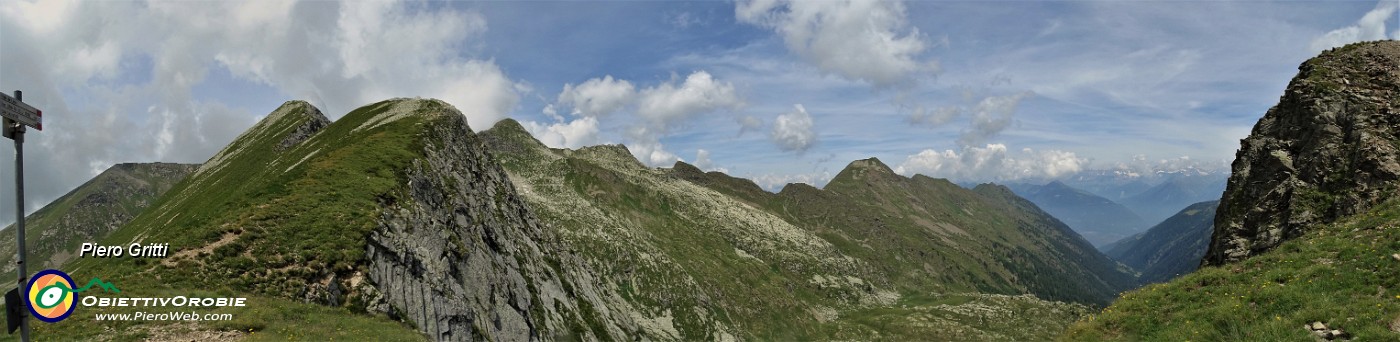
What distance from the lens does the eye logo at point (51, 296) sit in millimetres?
16578

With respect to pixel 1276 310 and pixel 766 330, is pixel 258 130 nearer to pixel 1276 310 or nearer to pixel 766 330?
pixel 766 330

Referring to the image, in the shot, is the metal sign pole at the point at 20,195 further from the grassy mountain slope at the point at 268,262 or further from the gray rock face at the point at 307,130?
the gray rock face at the point at 307,130

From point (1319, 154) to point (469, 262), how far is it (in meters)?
68.4

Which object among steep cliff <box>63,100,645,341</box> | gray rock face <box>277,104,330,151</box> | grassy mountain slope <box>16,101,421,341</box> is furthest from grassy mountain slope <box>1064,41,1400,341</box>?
gray rock face <box>277,104,330,151</box>

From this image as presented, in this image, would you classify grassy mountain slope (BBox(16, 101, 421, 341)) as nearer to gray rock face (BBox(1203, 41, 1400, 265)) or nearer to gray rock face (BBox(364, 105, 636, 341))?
gray rock face (BBox(364, 105, 636, 341))

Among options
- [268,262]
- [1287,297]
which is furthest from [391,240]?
[1287,297]

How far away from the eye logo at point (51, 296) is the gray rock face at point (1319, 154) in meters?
55.5

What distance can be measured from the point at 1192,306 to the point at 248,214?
2231 inches

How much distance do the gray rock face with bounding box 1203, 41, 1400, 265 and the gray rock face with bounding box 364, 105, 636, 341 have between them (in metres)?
56.4

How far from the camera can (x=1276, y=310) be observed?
20469 mm

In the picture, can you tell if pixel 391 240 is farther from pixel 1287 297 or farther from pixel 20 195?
pixel 1287 297

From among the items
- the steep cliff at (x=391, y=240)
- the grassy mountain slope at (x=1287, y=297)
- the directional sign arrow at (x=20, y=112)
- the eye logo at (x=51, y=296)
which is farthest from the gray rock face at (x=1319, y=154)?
the steep cliff at (x=391, y=240)

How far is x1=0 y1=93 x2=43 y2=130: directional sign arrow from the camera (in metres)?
13.5

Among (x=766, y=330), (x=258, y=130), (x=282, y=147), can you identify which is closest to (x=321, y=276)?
(x=282, y=147)
